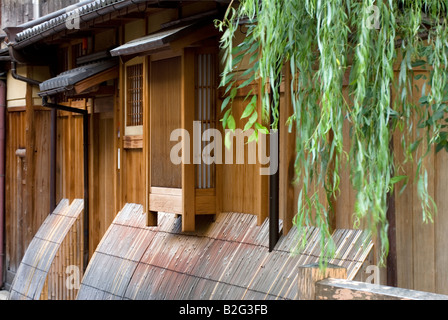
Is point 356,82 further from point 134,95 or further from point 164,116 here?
point 134,95

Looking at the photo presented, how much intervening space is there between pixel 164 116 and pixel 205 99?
2.23ft

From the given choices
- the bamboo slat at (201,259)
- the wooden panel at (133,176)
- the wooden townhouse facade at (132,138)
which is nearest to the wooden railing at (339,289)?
the bamboo slat at (201,259)

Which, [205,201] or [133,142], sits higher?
[133,142]

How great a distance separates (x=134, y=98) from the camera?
11.2 meters

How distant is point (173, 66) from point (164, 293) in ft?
9.00

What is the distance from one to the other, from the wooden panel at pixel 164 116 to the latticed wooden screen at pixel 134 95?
3.00 feet

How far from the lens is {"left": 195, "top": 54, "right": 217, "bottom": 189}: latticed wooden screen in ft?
31.3

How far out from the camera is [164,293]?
9578mm

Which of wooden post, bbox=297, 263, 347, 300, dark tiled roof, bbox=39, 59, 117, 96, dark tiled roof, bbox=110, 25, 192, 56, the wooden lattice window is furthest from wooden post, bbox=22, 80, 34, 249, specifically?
wooden post, bbox=297, 263, 347, 300

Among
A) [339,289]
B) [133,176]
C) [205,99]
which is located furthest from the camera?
[133,176]

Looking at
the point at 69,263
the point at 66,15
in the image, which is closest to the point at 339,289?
the point at 66,15

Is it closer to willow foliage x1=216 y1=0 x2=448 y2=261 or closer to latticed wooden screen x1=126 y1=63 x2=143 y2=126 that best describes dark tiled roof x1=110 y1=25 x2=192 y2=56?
latticed wooden screen x1=126 y1=63 x2=143 y2=126

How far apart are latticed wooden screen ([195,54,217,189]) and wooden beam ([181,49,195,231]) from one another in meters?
0.15
